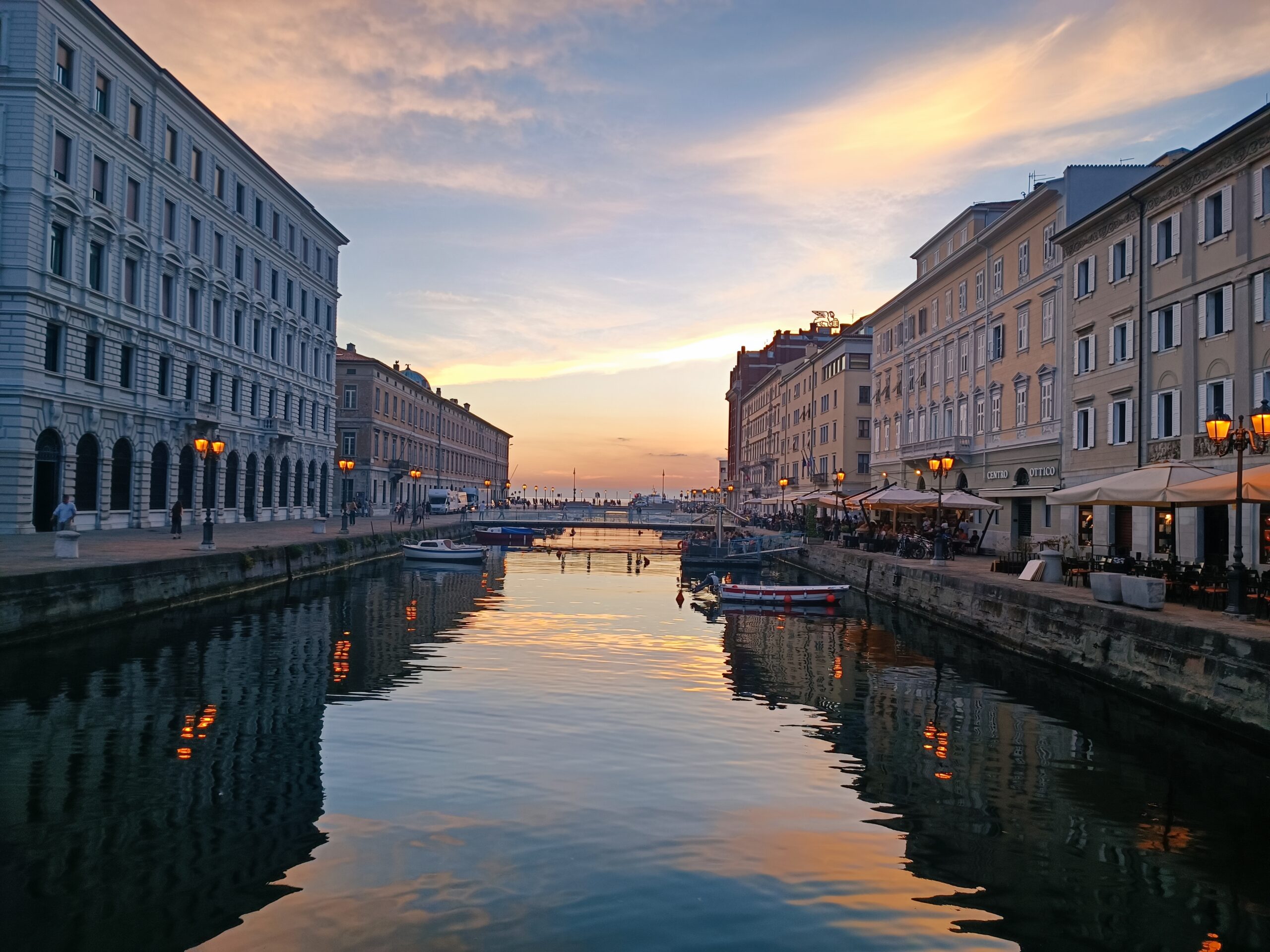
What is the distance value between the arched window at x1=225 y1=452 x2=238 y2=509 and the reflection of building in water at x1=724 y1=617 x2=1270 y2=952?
4186 cm

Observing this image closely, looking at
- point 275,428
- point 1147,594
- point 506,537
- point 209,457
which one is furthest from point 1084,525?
point 506,537

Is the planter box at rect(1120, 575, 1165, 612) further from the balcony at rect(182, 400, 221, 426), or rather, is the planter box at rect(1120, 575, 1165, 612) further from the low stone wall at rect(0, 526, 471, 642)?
the balcony at rect(182, 400, 221, 426)

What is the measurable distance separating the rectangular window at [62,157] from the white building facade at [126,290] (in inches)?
3.8

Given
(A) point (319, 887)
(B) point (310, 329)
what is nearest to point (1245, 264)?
(A) point (319, 887)

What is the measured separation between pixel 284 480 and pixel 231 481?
9.58 m

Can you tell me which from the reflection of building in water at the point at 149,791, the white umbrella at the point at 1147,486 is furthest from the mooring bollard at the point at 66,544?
the white umbrella at the point at 1147,486

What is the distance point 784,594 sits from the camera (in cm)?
3728

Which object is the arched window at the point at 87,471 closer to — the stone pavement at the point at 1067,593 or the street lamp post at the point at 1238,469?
the stone pavement at the point at 1067,593

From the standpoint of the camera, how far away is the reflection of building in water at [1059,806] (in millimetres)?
9227

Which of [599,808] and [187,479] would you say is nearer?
[599,808]

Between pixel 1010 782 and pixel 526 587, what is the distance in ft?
109

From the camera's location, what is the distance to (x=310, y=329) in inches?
2773

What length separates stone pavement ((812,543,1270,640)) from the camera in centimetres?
1736

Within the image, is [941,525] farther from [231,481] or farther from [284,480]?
[284,480]
